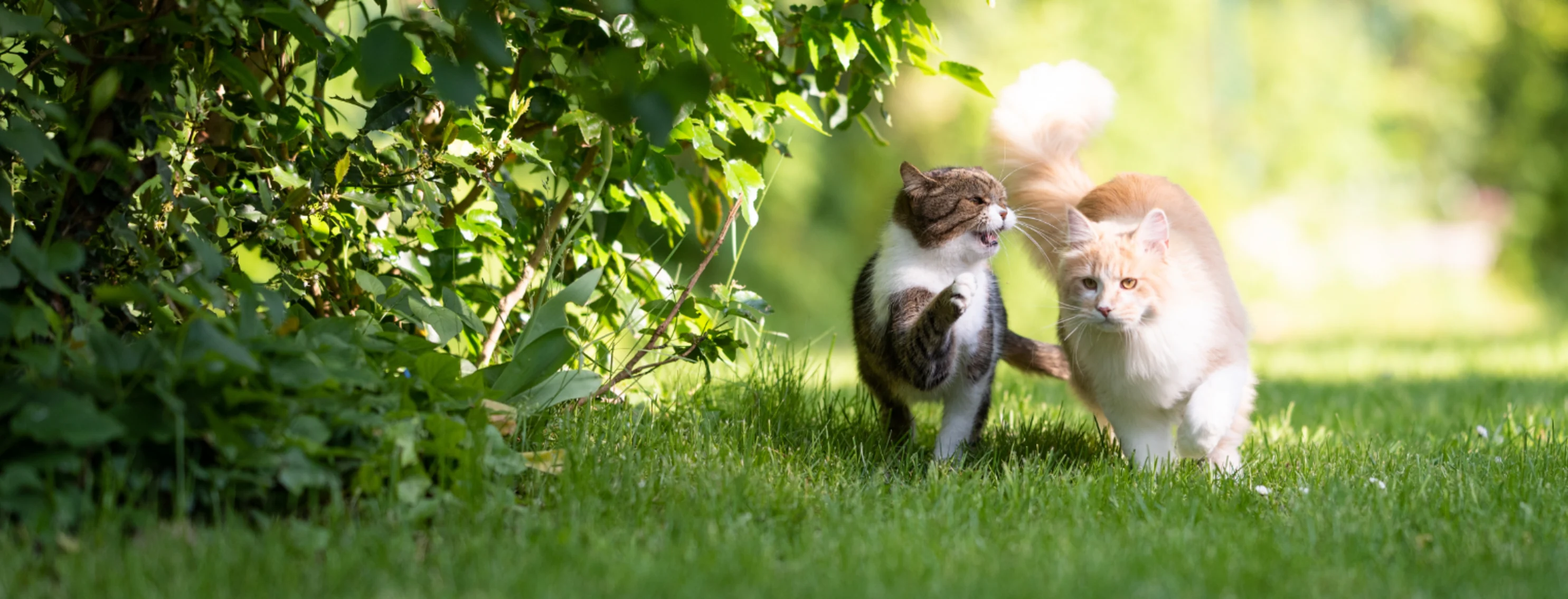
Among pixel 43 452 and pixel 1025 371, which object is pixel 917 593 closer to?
pixel 43 452

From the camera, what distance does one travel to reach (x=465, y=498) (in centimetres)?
181

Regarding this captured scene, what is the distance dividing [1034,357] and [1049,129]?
0.60 meters

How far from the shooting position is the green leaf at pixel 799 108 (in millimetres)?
2363

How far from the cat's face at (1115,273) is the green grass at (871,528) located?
0.33 meters

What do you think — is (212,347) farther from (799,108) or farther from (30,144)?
(799,108)

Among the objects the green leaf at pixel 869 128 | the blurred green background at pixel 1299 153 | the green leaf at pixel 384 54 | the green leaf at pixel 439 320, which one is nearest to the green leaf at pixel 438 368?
the green leaf at pixel 439 320

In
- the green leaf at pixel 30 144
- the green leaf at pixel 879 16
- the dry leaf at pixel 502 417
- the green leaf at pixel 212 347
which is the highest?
the green leaf at pixel 879 16

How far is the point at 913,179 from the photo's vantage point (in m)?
2.48

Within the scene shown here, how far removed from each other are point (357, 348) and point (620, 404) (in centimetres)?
76

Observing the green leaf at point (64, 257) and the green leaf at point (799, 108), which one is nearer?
the green leaf at point (64, 257)

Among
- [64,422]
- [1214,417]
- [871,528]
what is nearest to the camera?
[64,422]

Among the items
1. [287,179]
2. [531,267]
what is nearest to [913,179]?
[531,267]

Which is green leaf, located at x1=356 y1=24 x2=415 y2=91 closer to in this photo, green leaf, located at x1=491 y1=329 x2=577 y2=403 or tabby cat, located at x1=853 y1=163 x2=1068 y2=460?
green leaf, located at x1=491 y1=329 x2=577 y2=403

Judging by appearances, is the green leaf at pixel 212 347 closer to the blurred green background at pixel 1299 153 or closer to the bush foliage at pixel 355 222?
the bush foliage at pixel 355 222
